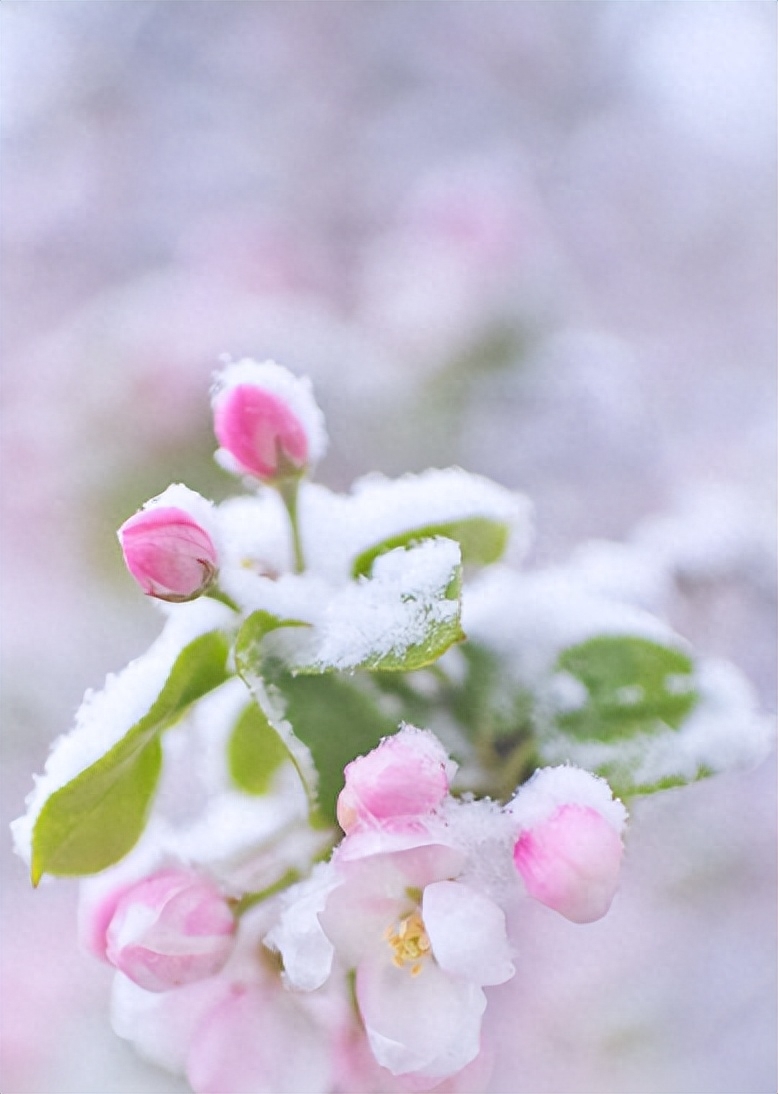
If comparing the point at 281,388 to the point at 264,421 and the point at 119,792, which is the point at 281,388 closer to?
the point at 264,421

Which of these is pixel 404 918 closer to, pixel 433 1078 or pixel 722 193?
pixel 433 1078

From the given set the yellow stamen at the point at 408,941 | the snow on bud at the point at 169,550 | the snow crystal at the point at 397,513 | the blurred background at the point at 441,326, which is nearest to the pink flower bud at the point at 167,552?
the snow on bud at the point at 169,550

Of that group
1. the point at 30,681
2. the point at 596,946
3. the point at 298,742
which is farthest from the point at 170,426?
the point at 298,742

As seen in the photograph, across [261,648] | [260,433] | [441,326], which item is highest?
[441,326]

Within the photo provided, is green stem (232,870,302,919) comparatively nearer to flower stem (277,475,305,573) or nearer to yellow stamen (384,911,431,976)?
yellow stamen (384,911,431,976)

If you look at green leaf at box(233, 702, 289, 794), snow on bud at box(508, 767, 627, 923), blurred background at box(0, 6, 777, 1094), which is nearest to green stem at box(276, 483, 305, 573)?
green leaf at box(233, 702, 289, 794)

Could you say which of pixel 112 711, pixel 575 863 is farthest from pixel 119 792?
pixel 575 863
